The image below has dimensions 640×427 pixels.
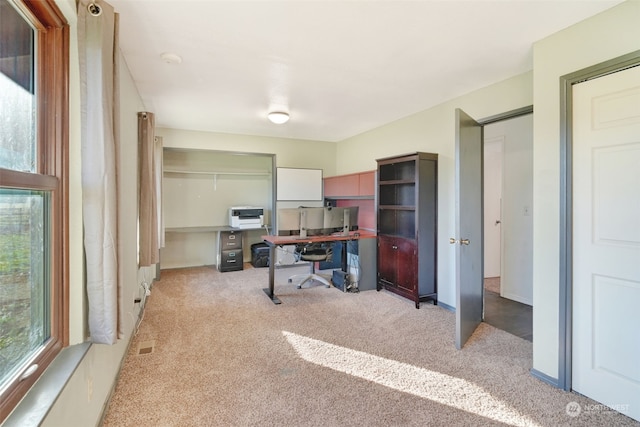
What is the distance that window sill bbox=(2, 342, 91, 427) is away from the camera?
104cm

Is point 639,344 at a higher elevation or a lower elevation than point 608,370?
higher

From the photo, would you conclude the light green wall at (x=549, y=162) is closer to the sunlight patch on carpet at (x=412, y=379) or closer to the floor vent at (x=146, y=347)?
the sunlight patch on carpet at (x=412, y=379)

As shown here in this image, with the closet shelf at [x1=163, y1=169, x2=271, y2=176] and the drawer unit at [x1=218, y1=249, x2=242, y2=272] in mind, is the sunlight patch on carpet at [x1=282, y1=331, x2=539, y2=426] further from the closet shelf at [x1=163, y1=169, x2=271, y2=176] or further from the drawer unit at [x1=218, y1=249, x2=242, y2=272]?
the closet shelf at [x1=163, y1=169, x2=271, y2=176]

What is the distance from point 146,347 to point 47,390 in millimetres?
1620

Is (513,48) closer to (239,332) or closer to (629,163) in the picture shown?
(629,163)

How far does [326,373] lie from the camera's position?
2289 mm

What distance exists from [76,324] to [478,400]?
92.5 inches

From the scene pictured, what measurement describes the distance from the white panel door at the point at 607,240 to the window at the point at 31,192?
2967 millimetres

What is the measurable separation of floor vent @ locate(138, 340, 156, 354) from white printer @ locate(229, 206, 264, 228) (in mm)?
2921

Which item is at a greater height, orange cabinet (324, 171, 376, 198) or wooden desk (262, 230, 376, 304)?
orange cabinet (324, 171, 376, 198)

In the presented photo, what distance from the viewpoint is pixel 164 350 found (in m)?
2.63

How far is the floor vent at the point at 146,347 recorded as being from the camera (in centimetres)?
261

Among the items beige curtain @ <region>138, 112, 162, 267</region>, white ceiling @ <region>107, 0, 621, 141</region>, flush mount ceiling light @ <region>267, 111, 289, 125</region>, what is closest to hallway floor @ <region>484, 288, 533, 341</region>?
white ceiling @ <region>107, 0, 621, 141</region>

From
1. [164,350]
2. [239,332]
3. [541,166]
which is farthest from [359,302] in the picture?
[541,166]
